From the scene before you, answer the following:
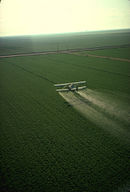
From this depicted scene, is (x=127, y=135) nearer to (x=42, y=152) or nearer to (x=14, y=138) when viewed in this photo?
(x=42, y=152)

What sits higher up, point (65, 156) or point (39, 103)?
point (39, 103)

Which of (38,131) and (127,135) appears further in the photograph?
(38,131)

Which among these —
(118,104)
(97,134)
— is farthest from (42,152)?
(118,104)

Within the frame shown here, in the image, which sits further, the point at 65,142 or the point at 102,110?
the point at 102,110

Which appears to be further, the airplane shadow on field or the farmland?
the airplane shadow on field

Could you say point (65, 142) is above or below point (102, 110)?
below

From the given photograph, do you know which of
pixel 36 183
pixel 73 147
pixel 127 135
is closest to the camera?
pixel 36 183

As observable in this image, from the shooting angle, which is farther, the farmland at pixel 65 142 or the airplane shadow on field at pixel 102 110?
the airplane shadow on field at pixel 102 110

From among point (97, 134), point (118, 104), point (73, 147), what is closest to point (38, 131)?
point (73, 147)

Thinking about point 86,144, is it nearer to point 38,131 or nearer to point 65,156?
point 65,156

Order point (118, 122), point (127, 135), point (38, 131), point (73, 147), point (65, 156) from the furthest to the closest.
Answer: point (118, 122), point (38, 131), point (127, 135), point (73, 147), point (65, 156)
